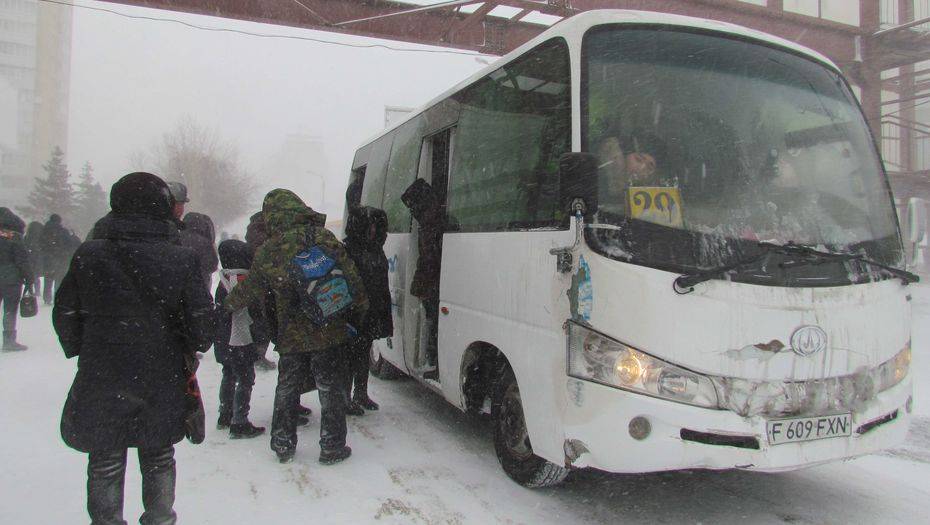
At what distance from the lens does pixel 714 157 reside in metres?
3.40

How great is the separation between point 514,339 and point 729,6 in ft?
37.8

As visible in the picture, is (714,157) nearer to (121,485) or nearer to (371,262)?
(371,262)

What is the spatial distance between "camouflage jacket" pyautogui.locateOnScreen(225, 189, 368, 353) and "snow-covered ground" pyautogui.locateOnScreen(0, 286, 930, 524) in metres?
0.93

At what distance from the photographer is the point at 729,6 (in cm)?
1247

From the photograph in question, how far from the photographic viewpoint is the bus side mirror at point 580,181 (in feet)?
10.2

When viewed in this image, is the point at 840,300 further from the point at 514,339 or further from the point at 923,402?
the point at 923,402

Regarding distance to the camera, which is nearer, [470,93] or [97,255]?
[97,255]

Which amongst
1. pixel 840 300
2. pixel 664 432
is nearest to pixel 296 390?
pixel 664 432

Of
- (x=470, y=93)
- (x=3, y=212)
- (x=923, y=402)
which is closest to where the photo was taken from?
(x=470, y=93)

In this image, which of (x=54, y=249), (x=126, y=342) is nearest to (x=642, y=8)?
(x=126, y=342)

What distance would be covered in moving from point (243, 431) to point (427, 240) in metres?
2.15

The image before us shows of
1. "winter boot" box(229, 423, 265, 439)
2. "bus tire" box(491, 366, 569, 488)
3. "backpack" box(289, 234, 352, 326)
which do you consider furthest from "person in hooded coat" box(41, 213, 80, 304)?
"bus tire" box(491, 366, 569, 488)

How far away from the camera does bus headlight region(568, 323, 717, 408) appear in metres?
3.00

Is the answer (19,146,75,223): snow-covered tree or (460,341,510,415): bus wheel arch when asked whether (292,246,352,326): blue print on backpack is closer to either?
(460,341,510,415): bus wheel arch
